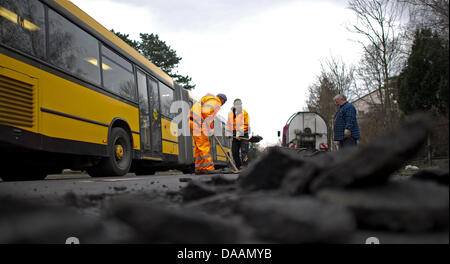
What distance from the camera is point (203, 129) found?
8422 mm

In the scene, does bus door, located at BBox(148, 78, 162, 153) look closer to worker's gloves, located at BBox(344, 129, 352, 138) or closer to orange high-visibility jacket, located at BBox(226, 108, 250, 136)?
orange high-visibility jacket, located at BBox(226, 108, 250, 136)

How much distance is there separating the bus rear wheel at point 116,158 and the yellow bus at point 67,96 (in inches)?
0.8

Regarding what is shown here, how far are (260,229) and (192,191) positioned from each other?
3.08 ft

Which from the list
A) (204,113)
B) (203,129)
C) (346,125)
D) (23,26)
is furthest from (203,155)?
(23,26)

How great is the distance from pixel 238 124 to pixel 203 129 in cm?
129

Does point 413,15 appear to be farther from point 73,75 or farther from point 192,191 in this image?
point 192,191

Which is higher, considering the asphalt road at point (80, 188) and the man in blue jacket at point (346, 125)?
the man in blue jacket at point (346, 125)

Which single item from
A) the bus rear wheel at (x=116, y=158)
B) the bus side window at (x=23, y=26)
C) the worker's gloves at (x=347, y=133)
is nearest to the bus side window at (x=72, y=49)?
the bus side window at (x=23, y=26)

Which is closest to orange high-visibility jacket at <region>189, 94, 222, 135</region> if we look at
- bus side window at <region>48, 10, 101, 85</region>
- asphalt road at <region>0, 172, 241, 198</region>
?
bus side window at <region>48, 10, 101, 85</region>

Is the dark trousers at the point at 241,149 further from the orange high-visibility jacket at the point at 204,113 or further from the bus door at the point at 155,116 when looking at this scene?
the bus door at the point at 155,116

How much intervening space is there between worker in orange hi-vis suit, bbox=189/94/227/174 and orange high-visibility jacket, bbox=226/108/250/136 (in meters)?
0.99

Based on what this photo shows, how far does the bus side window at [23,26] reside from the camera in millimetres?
4824
